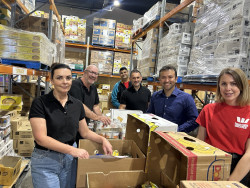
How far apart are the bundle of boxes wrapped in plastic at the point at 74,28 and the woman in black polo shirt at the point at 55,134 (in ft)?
23.3

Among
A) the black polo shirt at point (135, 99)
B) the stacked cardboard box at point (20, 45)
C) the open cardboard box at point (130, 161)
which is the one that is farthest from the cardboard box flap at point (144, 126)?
the stacked cardboard box at point (20, 45)

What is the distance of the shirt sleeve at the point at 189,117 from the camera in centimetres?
215

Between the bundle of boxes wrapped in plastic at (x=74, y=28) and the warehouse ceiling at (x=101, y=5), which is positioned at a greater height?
the warehouse ceiling at (x=101, y=5)

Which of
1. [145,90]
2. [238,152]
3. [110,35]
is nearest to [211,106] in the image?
[238,152]

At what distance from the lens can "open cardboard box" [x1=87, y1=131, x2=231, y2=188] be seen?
93 centimetres

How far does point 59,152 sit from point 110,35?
24.6 feet

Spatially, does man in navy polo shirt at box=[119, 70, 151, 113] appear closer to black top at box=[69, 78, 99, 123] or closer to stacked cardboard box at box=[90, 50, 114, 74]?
black top at box=[69, 78, 99, 123]

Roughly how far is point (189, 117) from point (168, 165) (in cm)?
106

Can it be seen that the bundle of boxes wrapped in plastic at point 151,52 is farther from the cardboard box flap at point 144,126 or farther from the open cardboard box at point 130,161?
the open cardboard box at point 130,161

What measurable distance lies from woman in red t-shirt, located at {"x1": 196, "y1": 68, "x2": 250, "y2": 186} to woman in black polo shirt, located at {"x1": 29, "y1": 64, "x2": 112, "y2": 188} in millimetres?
913

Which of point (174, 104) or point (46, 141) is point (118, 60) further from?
point (46, 141)

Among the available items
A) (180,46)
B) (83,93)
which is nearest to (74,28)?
(180,46)

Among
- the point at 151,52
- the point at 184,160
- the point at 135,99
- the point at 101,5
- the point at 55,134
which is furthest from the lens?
the point at 101,5

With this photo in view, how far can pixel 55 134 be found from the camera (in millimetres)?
1685
